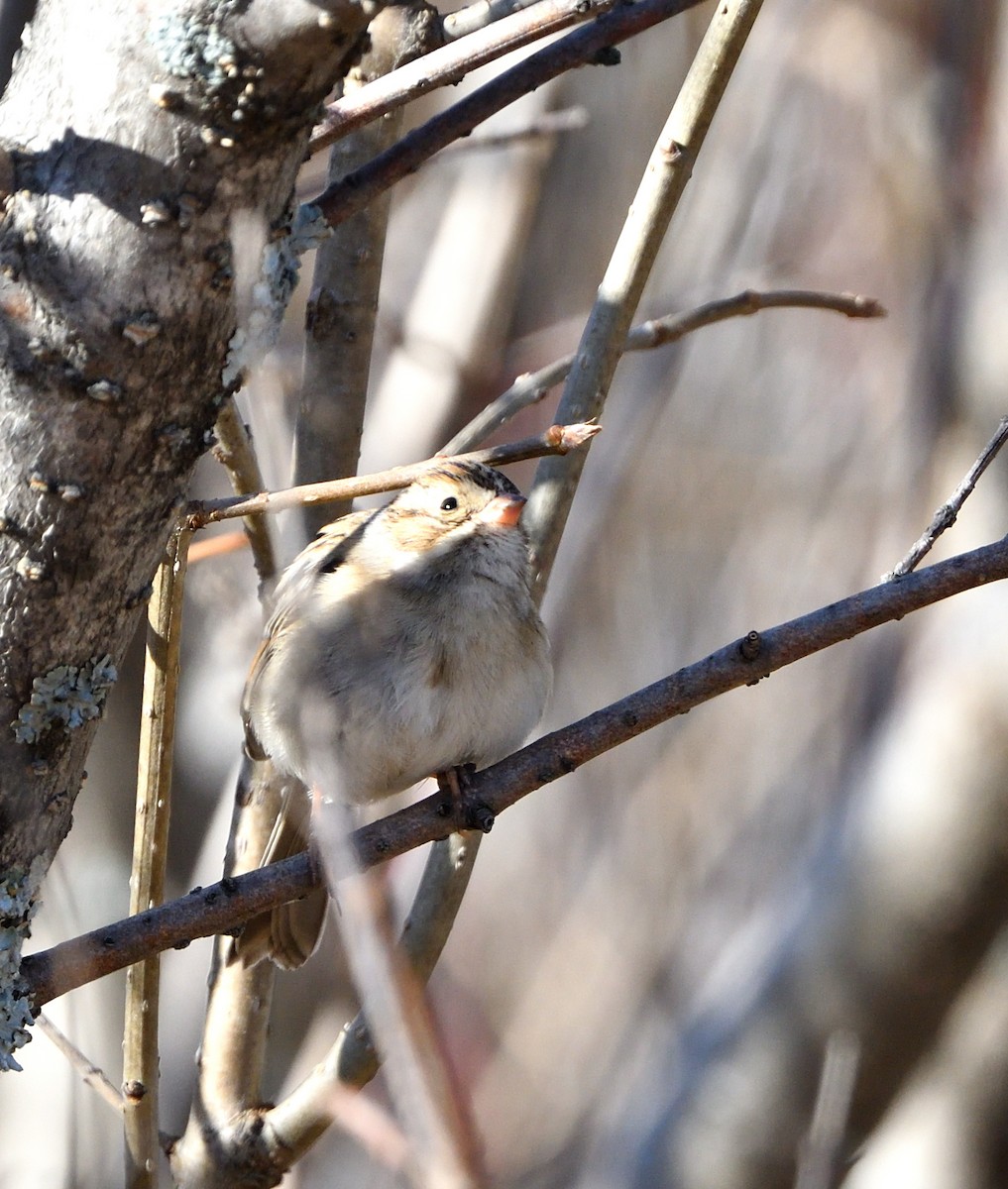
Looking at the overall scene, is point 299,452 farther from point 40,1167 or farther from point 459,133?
point 40,1167

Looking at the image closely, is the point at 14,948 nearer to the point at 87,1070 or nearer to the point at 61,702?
the point at 61,702

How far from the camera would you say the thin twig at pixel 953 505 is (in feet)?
6.38

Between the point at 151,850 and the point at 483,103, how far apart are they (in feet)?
4.42

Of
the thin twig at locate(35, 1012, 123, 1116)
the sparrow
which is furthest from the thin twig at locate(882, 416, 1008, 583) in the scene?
the thin twig at locate(35, 1012, 123, 1116)

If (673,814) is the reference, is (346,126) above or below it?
below

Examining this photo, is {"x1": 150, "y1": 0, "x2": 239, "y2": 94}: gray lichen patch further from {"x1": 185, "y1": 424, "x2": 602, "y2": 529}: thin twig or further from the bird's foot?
the bird's foot

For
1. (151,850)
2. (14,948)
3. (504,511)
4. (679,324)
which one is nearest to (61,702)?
(14,948)

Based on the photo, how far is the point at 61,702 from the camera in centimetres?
169

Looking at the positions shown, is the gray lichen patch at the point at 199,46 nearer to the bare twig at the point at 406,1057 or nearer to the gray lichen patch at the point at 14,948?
the bare twig at the point at 406,1057

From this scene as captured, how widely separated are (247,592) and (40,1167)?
168 cm

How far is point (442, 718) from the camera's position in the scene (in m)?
2.82

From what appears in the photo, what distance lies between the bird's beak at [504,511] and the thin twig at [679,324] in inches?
5.6

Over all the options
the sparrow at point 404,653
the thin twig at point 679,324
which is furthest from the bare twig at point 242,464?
the thin twig at point 679,324

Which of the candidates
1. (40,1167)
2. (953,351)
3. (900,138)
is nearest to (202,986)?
(40,1167)
